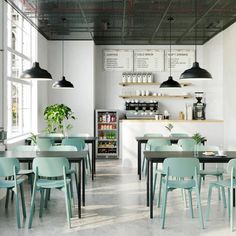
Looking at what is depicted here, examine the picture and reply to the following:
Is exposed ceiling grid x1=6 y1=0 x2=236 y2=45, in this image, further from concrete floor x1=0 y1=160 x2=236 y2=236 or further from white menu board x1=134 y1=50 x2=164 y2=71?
concrete floor x1=0 y1=160 x2=236 y2=236

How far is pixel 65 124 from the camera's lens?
9242mm

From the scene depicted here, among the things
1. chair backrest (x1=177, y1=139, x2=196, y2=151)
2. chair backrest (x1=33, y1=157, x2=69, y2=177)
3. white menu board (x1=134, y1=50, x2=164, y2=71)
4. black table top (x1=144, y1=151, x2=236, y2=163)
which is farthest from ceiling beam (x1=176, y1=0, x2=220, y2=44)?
chair backrest (x1=33, y1=157, x2=69, y2=177)

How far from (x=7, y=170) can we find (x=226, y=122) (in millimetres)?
5084

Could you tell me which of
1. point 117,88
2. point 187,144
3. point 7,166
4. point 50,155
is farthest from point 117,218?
point 117,88

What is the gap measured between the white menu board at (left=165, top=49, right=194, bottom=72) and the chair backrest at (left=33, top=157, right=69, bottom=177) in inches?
250

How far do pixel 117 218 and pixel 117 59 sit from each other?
19.7 feet

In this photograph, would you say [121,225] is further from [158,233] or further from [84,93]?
[84,93]

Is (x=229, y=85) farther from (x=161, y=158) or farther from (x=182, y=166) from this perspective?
(x=182, y=166)

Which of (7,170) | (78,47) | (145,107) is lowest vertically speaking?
(7,170)

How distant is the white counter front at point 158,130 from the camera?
7969 mm

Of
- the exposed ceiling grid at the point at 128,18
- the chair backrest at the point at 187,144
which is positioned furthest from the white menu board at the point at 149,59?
the chair backrest at the point at 187,144

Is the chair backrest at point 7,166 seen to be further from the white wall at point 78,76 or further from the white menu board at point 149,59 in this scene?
the white menu board at point 149,59

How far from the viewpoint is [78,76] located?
9.21 m

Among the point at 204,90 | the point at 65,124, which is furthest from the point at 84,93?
the point at 204,90
